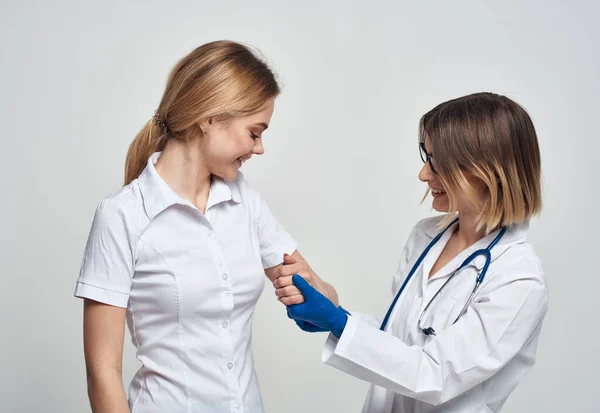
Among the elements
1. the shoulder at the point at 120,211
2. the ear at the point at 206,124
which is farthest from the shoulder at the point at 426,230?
the shoulder at the point at 120,211

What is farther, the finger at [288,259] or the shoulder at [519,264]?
the finger at [288,259]

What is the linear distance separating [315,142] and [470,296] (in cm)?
143

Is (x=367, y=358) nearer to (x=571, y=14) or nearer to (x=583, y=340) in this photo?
(x=583, y=340)

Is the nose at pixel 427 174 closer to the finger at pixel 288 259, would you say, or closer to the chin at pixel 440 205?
the chin at pixel 440 205

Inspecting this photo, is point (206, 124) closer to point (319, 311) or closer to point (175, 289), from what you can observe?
point (175, 289)

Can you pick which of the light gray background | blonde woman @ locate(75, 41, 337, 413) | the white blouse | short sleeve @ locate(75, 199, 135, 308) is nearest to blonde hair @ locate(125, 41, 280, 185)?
blonde woman @ locate(75, 41, 337, 413)

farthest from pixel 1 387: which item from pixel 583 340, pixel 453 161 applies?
pixel 583 340

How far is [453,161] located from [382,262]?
4.58ft

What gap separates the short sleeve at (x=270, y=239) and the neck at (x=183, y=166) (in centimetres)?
26

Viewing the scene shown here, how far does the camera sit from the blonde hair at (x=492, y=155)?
1756 millimetres

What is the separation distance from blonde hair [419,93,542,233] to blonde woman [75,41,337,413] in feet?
1.51

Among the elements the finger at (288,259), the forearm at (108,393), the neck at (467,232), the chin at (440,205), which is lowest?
the forearm at (108,393)

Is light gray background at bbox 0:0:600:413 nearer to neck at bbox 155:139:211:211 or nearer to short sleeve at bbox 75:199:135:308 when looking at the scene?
neck at bbox 155:139:211:211

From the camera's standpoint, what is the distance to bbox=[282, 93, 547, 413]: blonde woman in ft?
5.61
